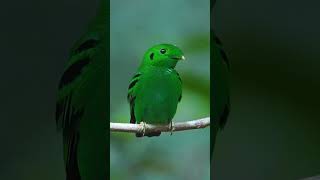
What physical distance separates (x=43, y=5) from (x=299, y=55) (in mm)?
1598

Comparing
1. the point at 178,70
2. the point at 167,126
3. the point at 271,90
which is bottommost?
the point at 167,126

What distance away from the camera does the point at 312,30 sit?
123 inches

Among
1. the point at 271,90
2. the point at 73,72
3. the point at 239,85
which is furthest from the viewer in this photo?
the point at 271,90

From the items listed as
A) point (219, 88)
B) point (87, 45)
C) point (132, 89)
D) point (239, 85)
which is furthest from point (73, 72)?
point (239, 85)

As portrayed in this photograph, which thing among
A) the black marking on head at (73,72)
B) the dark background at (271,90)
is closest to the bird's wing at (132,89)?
the black marking on head at (73,72)

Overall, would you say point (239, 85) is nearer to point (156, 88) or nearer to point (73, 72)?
point (156, 88)

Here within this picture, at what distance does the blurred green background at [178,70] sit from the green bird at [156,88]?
28mm

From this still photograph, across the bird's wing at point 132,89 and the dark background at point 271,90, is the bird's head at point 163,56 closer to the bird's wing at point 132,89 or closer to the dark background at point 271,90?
the bird's wing at point 132,89

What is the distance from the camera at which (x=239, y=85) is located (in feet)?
9.58

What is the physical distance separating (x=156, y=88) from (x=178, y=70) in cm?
14

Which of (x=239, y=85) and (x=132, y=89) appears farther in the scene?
(x=239, y=85)

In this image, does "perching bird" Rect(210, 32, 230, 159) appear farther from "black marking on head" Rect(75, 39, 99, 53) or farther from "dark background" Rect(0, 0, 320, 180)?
"black marking on head" Rect(75, 39, 99, 53)

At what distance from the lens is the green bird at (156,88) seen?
2.33m

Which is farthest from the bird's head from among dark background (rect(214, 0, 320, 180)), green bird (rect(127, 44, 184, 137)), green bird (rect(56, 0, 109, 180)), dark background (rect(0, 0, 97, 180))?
dark background (rect(214, 0, 320, 180))
